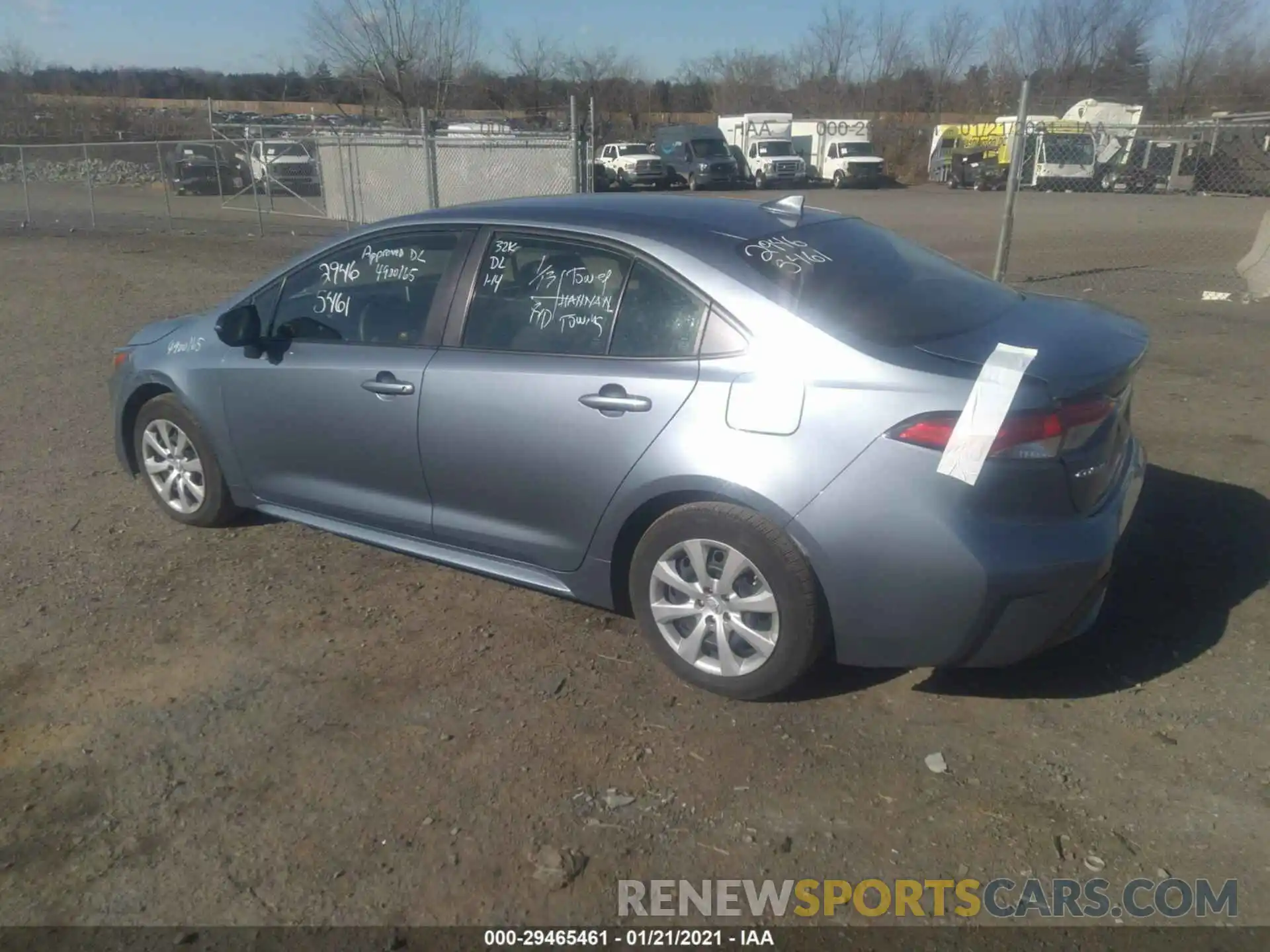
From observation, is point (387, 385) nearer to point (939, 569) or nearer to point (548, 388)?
point (548, 388)

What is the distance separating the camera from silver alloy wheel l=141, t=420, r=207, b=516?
5.17 metres

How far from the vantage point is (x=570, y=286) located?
3986 millimetres

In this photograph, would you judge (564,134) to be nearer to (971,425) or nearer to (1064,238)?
(1064,238)

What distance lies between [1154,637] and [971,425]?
154 cm

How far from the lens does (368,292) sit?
14.8 ft

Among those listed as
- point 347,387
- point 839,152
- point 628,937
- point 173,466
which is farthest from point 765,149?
point 628,937

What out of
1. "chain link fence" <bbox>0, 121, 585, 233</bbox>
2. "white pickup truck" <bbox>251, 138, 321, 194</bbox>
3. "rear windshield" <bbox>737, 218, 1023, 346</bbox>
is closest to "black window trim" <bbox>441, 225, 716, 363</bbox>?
"rear windshield" <bbox>737, 218, 1023, 346</bbox>

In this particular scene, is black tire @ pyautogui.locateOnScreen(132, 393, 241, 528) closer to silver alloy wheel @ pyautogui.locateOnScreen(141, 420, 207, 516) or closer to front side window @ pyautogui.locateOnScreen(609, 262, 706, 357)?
silver alloy wheel @ pyautogui.locateOnScreen(141, 420, 207, 516)

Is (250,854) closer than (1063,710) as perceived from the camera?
Yes

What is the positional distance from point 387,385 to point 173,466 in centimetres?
166

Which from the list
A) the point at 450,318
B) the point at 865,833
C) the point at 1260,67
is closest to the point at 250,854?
the point at 865,833

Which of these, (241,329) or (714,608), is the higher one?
(241,329)

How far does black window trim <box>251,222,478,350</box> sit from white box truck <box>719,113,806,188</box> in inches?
1472

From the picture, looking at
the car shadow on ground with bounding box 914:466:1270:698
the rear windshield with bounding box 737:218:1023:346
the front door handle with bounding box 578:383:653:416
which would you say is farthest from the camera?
the car shadow on ground with bounding box 914:466:1270:698
